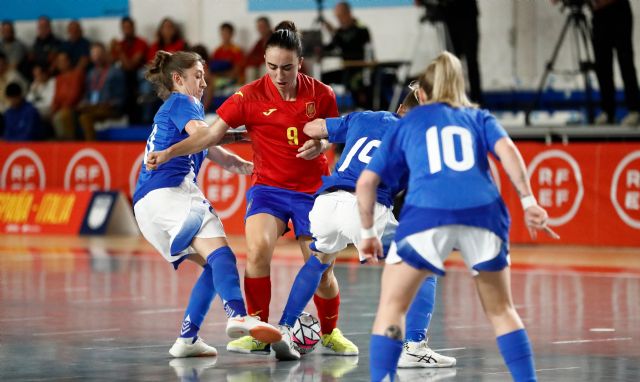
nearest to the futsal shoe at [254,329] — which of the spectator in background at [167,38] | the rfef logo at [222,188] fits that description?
the rfef logo at [222,188]

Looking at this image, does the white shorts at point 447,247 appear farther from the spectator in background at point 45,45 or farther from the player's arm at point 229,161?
the spectator in background at point 45,45

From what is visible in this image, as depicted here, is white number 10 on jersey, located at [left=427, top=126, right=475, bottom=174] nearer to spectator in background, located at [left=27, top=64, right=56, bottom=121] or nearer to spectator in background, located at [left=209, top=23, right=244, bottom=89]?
spectator in background, located at [left=209, top=23, right=244, bottom=89]

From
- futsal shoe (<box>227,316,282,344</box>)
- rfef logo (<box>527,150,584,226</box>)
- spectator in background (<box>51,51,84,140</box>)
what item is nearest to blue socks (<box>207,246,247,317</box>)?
futsal shoe (<box>227,316,282,344</box>)

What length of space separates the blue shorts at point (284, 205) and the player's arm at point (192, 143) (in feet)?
1.73

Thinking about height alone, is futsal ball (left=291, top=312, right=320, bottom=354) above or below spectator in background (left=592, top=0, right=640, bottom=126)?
below

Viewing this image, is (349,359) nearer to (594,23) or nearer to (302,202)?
(302,202)

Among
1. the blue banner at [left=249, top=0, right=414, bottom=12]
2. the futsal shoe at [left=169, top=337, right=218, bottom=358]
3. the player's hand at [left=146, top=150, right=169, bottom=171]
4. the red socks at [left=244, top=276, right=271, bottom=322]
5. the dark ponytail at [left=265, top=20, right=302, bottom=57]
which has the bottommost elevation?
the futsal shoe at [left=169, top=337, right=218, bottom=358]

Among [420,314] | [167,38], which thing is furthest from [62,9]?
[420,314]

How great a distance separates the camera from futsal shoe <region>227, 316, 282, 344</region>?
7.77 metres

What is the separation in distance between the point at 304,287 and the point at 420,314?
32.6 inches

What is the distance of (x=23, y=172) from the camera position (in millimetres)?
21609

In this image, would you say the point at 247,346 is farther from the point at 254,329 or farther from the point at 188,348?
the point at 254,329

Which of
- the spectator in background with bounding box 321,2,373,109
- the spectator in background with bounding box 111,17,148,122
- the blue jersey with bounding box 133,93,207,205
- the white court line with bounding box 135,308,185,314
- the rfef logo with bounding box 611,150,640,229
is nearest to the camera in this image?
the blue jersey with bounding box 133,93,207,205

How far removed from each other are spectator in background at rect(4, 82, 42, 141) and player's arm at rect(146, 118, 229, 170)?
47.4ft
